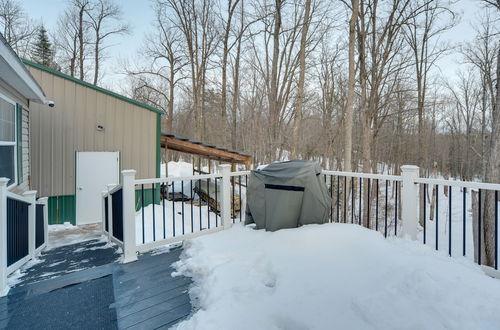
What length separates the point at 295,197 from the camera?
10.1 ft

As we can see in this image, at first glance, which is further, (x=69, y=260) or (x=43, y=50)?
(x=43, y=50)

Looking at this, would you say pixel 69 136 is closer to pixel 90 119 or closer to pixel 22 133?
pixel 90 119

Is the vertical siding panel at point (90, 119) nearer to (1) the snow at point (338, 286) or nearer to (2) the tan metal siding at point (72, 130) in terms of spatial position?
(2) the tan metal siding at point (72, 130)

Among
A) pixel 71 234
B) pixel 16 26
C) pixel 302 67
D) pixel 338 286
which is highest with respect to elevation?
pixel 16 26

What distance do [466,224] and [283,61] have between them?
401 inches

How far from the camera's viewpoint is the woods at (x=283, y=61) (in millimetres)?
10461

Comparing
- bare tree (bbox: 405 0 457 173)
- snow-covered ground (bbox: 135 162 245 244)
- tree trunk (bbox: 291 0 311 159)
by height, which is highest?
bare tree (bbox: 405 0 457 173)

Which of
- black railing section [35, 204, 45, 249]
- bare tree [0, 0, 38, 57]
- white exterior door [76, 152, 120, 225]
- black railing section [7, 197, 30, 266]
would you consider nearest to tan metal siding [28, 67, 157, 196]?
white exterior door [76, 152, 120, 225]

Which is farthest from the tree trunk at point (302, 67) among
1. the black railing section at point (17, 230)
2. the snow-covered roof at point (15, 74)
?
the black railing section at point (17, 230)

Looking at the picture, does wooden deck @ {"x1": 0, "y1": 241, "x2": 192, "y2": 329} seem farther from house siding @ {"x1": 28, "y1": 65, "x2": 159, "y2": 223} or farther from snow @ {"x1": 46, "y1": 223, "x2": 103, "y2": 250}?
house siding @ {"x1": 28, "y1": 65, "x2": 159, "y2": 223}

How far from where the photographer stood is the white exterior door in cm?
689

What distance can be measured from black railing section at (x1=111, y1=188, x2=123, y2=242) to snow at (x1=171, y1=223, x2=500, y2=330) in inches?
42.7

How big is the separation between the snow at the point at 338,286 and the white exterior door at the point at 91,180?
17.4ft

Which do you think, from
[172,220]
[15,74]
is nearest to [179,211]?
[172,220]
